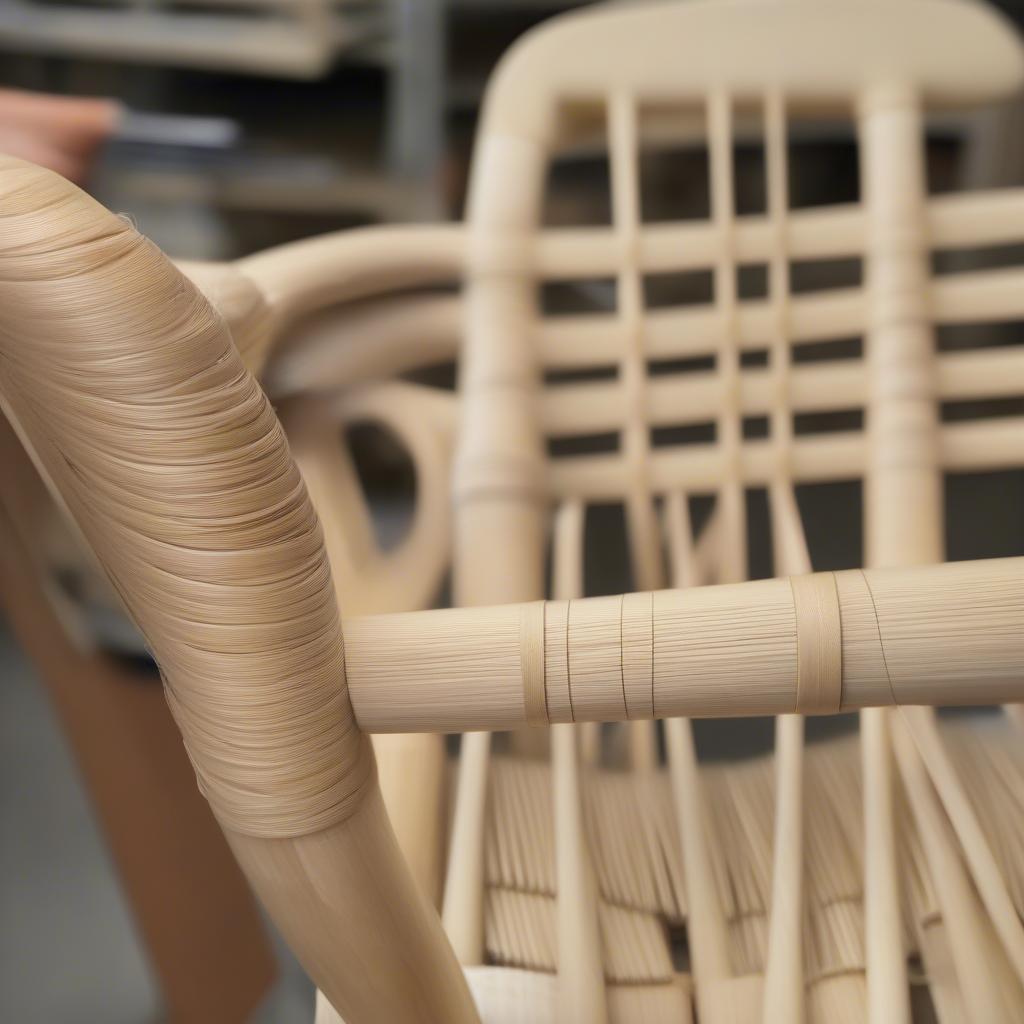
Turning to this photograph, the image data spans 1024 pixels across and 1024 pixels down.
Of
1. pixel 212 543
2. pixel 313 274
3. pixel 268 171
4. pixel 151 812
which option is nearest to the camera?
pixel 212 543

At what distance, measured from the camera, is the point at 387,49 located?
1256 mm

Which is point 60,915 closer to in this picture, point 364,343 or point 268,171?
point 364,343

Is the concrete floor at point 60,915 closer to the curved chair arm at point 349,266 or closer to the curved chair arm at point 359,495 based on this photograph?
the curved chair arm at point 359,495

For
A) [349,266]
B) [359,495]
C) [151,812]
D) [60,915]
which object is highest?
[349,266]

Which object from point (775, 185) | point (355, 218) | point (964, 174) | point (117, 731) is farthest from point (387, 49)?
point (117, 731)

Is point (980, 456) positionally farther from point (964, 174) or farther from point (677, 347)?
point (964, 174)

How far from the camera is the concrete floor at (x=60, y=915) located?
2.57 ft

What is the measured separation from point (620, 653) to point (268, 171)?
1022 millimetres

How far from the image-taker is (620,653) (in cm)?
31

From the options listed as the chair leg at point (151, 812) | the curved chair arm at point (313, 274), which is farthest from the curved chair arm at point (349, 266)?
the chair leg at point (151, 812)

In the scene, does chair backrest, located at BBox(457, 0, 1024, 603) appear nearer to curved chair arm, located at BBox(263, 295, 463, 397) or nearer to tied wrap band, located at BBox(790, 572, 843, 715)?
curved chair arm, located at BBox(263, 295, 463, 397)

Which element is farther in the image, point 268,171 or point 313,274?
point 268,171

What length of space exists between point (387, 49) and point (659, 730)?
0.87 metres

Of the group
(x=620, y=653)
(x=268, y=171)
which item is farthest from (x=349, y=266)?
(x=268, y=171)
